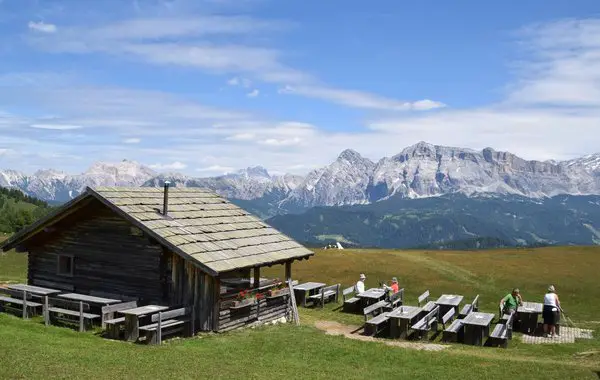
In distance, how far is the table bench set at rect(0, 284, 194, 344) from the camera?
23516 mm

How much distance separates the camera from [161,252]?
85.4 ft

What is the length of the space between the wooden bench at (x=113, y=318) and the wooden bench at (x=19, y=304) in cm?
441

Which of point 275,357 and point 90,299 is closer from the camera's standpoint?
point 275,357

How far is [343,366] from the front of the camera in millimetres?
20422

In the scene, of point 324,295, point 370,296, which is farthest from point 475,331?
point 324,295

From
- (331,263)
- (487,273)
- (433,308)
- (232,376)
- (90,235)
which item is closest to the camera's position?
(232,376)

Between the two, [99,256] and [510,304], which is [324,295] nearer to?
[510,304]

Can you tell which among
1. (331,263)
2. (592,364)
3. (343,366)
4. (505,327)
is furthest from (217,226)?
(331,263)

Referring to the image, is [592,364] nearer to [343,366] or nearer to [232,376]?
[343,366]

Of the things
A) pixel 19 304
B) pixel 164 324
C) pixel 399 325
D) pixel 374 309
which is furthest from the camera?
pixel 374 309

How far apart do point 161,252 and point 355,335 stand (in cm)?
1023

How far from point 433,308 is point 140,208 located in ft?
54.2

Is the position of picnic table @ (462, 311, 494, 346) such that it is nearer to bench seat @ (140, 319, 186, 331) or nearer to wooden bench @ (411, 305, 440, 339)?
wooden bench @ (411, 305, 440, 339)

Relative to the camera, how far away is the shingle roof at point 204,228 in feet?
82.7
